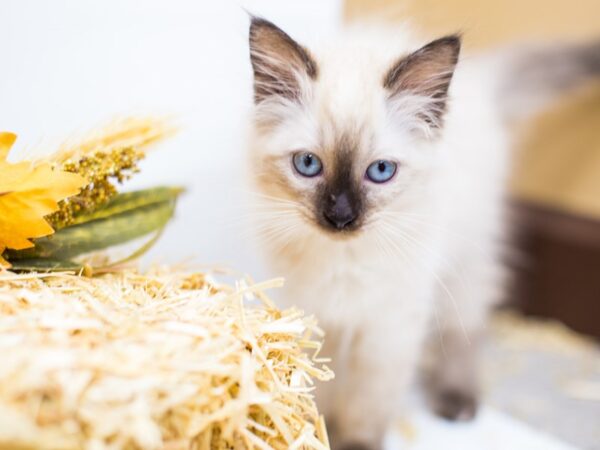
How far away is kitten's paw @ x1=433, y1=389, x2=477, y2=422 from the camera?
1624 mm

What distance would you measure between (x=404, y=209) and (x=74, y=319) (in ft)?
2.33

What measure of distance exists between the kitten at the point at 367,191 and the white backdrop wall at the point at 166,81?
164 mm

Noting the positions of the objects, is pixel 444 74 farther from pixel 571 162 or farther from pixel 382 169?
pixel 571 162


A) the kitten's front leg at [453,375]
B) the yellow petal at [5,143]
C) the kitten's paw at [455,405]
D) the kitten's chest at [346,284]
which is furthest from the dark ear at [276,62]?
the kitten's paw at [455,405]

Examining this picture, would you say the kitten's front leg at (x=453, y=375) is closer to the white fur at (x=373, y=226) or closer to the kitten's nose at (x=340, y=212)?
the white fur at (x=373, y=226)

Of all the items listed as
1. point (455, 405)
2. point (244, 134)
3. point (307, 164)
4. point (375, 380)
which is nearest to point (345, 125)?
point (307, 164)

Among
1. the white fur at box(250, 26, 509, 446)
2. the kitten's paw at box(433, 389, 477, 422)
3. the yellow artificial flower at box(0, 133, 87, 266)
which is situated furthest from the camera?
the kitten's paw at box(433, 389, 477, 422)

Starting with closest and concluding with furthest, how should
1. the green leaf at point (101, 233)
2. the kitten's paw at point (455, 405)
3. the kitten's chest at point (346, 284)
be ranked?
1. the green leaf at point (101, 233)
2. the kitten's chest at point (346, 284)
3. the kitten's paw at point (455, 405)

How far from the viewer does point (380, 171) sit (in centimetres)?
118

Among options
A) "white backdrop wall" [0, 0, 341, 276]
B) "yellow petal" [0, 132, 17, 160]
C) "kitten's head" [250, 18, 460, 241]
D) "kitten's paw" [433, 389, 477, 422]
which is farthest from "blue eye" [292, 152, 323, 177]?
"kitten's paw" [433, 389, 477, 422]

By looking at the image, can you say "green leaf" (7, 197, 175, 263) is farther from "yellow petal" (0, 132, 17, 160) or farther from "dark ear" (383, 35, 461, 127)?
"dark ear" (383, 35, 461, 127)

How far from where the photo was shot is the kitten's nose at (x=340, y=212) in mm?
1109

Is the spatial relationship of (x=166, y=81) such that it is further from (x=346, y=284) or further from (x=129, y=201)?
(x=346, y=284)

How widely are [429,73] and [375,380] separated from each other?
2.33 feet
